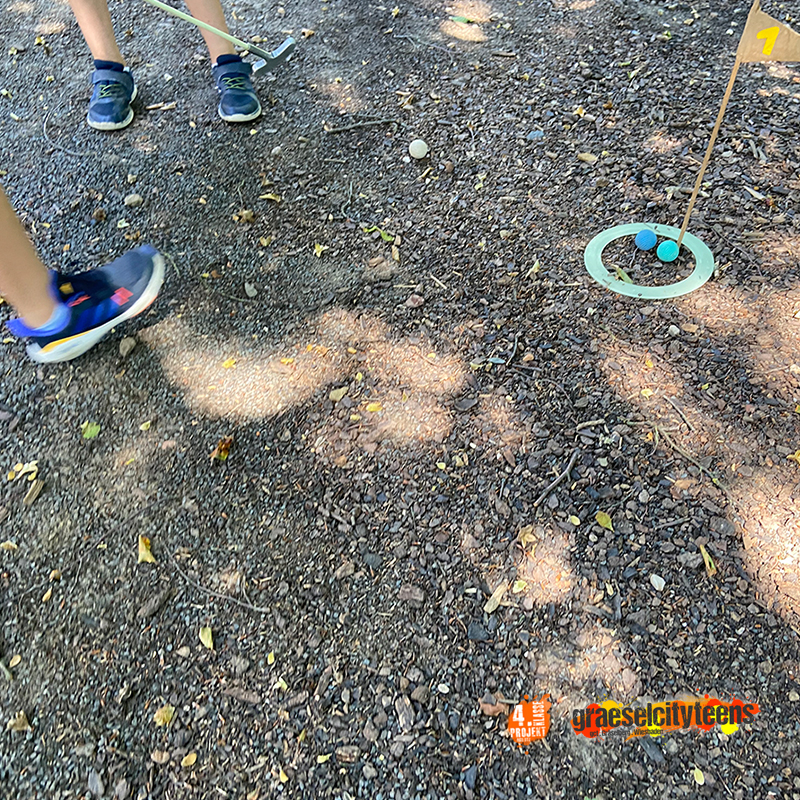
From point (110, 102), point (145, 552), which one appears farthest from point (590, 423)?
point (110, 102)

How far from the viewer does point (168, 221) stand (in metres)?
2.56

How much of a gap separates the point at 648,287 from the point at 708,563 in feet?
3.11

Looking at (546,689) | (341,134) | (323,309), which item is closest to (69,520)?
(323,309)

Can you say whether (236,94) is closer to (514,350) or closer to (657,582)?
(514,350)

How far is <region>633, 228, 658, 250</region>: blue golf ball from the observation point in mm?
2273

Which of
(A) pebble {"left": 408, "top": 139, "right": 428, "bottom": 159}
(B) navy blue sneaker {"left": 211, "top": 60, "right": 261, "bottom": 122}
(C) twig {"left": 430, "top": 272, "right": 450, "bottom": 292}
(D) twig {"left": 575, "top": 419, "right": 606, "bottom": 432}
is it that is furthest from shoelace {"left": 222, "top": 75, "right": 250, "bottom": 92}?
(D) twig {"left": 575, "top": 419, "right": 606, "bottom": 432}

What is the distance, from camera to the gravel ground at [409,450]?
1.42 m

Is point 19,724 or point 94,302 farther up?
point 94,302

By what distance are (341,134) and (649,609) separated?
7.37 ft

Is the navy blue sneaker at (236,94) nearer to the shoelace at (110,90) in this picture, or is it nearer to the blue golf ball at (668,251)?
the shoelace at (110,90)

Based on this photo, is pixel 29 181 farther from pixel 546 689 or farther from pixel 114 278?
pixel 546 689

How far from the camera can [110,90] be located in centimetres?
298

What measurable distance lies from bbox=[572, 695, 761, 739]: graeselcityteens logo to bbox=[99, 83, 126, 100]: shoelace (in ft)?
9.94

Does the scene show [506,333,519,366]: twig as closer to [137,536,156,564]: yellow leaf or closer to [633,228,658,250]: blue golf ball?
[633,228,658,250]: blue golf ball
